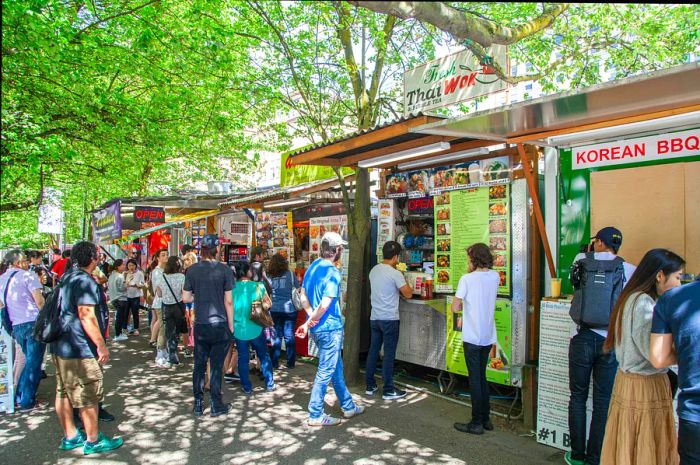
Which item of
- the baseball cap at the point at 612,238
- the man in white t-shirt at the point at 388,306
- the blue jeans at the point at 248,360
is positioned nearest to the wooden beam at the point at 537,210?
the baseball cap at the point at 612,238

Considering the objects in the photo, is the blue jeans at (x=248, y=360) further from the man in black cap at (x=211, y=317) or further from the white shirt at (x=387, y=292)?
the white shirt at (x=387, y=292)

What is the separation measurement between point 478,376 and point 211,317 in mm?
2862

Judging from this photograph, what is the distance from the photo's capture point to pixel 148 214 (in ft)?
42.6

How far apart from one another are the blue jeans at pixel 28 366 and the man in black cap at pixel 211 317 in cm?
193

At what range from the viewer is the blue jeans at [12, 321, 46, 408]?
19.1 feet

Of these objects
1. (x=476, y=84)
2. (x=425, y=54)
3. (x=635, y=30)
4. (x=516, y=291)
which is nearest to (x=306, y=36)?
(x=425, y=54)

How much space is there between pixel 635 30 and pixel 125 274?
1180 centimetres

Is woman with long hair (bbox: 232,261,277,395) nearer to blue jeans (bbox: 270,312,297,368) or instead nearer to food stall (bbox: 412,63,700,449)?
blue jeans (bbox: 270,312,297,368)

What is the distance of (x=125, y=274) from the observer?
1173 centimetres

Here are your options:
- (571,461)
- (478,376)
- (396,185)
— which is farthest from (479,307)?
(396,185)

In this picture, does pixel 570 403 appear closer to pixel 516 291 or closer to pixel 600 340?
pixel 600 340

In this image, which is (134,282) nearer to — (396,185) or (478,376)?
(396,185)

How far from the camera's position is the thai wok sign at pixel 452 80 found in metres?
5.60

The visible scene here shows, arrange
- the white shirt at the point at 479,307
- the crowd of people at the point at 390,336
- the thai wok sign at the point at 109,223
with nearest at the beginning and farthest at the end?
the crowd of people at the point at 390,336 < the white shirt at the point at 479,307 < the thai wok sign at the point at 109,223
